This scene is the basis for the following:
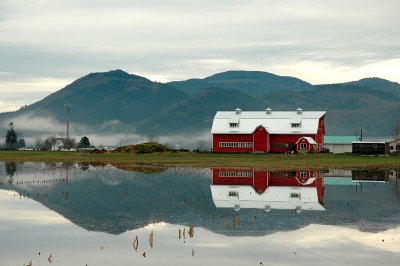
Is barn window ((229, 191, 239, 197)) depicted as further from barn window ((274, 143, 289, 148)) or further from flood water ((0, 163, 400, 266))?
barn window ((274, 143, 289, 148))

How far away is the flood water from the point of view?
22750 millimetres

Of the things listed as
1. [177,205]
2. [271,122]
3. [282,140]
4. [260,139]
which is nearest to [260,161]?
[260,139]

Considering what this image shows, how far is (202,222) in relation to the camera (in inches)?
1208

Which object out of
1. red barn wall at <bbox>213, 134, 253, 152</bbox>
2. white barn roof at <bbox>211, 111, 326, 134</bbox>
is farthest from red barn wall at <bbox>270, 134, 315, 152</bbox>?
red barn wall at <bbox>213, 134, 253, 152</bbox>

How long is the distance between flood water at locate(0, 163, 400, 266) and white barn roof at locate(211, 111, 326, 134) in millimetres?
60649

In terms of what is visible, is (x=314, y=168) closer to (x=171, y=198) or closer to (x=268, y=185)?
(x=268, y=185)

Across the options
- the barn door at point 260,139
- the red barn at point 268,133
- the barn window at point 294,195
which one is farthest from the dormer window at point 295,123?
the barn window at point 294,195

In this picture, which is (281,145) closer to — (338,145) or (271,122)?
(271,122)

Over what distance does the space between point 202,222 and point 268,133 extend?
85.1m

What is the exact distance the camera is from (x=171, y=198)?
42281 millimetres

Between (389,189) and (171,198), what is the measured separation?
15.7m

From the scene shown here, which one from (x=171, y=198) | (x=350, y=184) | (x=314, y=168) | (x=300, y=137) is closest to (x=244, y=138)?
(x=300, y=137)

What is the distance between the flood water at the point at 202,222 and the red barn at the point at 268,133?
59096mm

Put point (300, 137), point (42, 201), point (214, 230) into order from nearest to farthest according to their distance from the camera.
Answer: point (214, 230) → point (42, 201) → point (300, 137)
